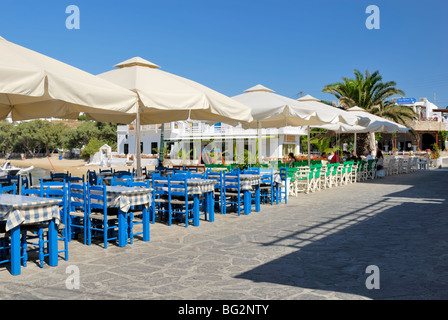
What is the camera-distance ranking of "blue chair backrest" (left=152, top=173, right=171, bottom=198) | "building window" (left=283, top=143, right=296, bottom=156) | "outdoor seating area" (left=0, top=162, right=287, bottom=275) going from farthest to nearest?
"building window" (left=283, top=143, right=296, bottom=156) → "blue chair backrest" (left=152, top=173, right=171, bottom=198) → "outdoor seating area" (left=0, top=162, right=287, bottom=275)

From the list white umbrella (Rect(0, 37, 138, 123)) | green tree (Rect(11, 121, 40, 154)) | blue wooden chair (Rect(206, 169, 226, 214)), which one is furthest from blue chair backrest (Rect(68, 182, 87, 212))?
green tree (Rect(11, 121, 40, 154))

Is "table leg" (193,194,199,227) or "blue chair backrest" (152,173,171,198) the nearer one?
"table leg" (193,194,199,227)

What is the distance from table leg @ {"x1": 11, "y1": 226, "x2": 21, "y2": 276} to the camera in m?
4.91

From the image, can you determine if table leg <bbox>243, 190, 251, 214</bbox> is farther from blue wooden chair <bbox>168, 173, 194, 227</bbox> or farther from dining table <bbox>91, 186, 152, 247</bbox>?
dining table <bbox>91, 186, 152, 247</bbox>

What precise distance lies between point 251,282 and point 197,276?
0.65 metres

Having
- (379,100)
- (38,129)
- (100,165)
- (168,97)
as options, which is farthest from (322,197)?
(38,129)

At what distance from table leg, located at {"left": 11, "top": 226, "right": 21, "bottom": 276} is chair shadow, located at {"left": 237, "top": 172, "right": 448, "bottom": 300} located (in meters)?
2.63

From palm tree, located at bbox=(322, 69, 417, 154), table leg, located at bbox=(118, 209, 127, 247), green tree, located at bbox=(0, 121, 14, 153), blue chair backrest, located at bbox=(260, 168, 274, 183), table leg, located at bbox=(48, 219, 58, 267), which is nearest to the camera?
table leg, located at bbox=(48, 219, 58, 267)

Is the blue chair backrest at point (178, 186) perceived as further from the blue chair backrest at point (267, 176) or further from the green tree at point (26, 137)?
the green tree at point (26, 137)

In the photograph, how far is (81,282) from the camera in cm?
470

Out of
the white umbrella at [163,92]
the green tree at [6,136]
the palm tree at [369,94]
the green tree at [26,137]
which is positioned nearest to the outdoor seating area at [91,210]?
the white umbrella at [163,92]

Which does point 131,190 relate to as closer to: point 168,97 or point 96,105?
point 96,105

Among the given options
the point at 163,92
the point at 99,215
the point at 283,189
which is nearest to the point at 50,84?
the point at 99,215
